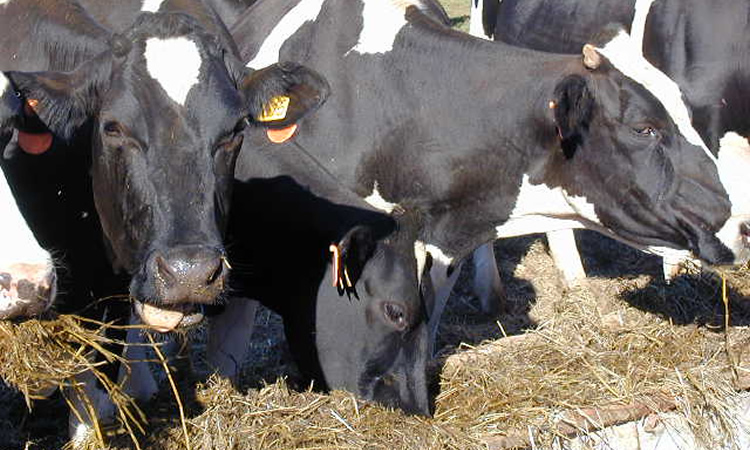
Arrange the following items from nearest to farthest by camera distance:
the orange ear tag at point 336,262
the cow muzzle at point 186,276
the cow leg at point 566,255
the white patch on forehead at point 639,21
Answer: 1. the cow muzzle at point 186,276
2. the orange ear tag at point 336,262
3. the white patch on forehead at point 639,21
4. the cow leg at point 566,255

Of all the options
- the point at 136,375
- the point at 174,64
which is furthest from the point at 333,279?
the point at 174,64

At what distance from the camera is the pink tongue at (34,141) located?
451cm

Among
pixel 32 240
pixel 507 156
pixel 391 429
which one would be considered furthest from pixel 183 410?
pixel 507 156

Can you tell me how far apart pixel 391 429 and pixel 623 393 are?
3.73 ft

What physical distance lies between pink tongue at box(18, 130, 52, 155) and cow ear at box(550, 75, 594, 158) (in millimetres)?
2396

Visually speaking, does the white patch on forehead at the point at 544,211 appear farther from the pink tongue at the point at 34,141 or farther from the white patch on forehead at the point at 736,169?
the pink tongue at the point at 34,141

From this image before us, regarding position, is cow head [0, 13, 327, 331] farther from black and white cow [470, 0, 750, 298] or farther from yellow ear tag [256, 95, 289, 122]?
black and white cow [470, 0, 750, 298]

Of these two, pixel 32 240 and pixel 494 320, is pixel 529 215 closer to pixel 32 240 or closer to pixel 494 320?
pixel 494 320

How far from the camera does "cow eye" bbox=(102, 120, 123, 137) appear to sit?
14.7 feet

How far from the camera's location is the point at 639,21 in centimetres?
786

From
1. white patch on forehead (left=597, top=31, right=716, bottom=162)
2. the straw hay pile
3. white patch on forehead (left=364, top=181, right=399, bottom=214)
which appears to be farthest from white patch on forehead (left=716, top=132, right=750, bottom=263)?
white patch on forehead (left=364, top=181, right=399, bottom=214)

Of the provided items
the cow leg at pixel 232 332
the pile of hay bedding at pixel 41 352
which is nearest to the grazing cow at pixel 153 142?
the pile of hay bedding at pixel 41 352

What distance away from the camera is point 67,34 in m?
5.12

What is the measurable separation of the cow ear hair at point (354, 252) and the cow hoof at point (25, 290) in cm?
148
